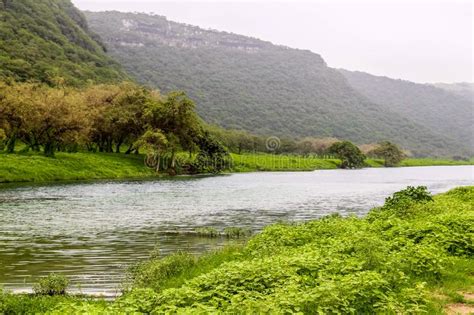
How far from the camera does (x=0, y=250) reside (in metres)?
25.7

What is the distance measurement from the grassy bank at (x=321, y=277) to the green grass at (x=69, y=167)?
2620 inches

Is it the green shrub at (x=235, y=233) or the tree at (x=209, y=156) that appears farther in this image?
the tree at (x=209, y=156)

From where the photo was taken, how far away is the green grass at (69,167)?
79.5m

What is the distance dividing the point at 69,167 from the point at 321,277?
87.2 m

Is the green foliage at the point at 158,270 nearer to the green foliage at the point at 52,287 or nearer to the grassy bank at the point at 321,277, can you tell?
the grassy bank at the point at 321,277

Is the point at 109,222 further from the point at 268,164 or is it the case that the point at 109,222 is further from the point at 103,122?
the point at 268,164

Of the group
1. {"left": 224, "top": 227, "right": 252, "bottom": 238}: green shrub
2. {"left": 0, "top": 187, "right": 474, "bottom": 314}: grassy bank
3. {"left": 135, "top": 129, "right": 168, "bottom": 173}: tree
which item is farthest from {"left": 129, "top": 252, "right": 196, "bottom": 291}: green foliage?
{"left": 135, "top": 129, "right": 168, "bottom": 173}: tree

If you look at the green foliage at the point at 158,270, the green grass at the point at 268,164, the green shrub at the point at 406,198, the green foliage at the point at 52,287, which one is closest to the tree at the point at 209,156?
the green grass at the point at 268,164

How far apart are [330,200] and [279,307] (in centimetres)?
5059

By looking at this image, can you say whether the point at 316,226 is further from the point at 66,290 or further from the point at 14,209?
the point at 14,209

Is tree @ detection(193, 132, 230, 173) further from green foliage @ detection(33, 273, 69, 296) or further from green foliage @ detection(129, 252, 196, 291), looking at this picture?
green foliage @ detection(33, 273, 69, 296)

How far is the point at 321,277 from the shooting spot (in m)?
12.7

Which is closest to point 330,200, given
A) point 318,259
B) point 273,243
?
point 273,243

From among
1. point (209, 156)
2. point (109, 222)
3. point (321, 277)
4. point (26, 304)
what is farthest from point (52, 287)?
point (209, 156)
